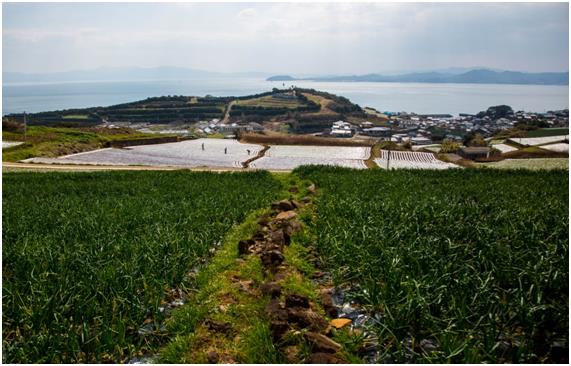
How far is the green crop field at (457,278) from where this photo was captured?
13.4ft

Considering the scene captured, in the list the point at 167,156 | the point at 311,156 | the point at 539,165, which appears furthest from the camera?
the point at 311,156

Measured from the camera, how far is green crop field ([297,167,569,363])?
13.4 feet

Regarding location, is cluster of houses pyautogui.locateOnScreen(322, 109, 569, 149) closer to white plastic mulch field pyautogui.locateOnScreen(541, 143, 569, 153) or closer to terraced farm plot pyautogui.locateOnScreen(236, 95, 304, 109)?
terraced farm plot pyautogui.locateOnScreen(236, 95, 304, 109)

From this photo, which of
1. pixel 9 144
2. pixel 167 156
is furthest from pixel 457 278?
pixel 9 144

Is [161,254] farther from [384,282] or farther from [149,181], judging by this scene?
[149,181]

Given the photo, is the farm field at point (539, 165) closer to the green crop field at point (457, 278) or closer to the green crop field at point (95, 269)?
the green crop field at point (457, 278)

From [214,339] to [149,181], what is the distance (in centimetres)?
1752

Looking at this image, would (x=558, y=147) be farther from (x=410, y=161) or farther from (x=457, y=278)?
(x=457, y=278)

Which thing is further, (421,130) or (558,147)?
(421,130)

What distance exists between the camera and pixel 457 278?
536 centimetres

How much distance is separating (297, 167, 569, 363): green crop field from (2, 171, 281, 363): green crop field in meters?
2.83

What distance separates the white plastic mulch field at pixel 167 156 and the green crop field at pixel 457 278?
3650cm

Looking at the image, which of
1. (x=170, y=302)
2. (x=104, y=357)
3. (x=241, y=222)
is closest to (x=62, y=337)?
(x=104, y=357)

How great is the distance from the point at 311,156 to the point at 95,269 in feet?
158
